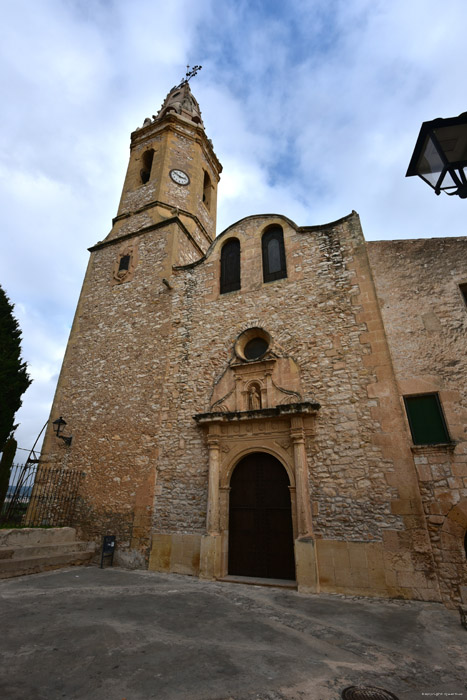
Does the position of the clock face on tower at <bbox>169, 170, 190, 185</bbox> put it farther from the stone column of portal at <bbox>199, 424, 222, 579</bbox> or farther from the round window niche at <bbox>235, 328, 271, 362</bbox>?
the stone column of portal at <bbox>199, 424, 222, 579</bbox>

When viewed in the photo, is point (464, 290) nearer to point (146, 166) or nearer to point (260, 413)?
point (260, 413)

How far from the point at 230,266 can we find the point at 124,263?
14.3ft

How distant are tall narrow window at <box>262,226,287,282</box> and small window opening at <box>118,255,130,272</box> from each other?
5.13 m

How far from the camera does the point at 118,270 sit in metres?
12.2

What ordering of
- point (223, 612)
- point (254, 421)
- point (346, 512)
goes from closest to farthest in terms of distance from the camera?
point (223, 612) → point (346, 512) → point (254, 421)

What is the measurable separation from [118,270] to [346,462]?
9.96 meters

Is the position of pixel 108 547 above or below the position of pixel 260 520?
below

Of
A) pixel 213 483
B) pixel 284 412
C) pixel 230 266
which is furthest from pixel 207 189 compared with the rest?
pixel 213 483

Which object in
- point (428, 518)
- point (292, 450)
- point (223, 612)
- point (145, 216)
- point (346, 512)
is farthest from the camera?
point (145, 216)

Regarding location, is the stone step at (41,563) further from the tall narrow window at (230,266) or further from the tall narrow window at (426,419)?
the tall narrow window at (426,419)

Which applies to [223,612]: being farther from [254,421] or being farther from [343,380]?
[343,380]

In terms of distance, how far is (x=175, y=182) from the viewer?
14.1m

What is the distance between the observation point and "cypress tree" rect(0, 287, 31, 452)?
10.1m

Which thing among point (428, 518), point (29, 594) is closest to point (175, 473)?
point (29, 594)
